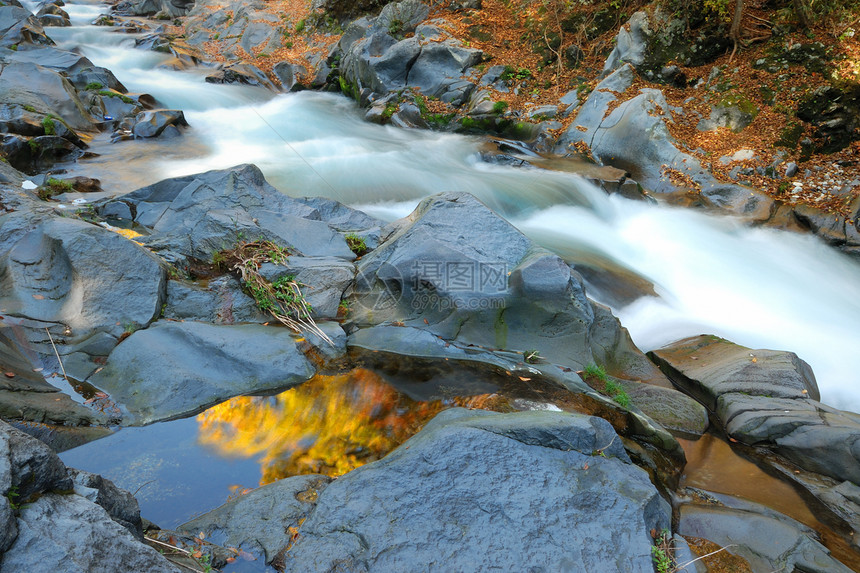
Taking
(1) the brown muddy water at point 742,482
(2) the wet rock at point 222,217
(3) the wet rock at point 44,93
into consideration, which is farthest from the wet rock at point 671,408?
(3) the wet rock at point 44,93

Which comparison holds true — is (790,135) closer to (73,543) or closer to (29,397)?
(73,543)

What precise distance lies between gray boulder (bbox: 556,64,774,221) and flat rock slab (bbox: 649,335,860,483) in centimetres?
456

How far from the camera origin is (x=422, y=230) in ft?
17.3

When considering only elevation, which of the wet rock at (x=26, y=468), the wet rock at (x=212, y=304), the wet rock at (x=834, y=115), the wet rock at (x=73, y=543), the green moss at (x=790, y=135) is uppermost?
the wet rock at (x=834, y=115)

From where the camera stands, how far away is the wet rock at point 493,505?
2607 millimetres

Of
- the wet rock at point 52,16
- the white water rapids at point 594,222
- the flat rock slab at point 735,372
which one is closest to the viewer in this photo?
the flat rock slab at point 735,372

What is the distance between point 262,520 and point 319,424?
1110 mm

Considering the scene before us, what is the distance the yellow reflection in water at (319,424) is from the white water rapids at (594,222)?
350cm

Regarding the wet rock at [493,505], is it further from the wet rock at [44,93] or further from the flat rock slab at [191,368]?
the wet rock at [44,93]

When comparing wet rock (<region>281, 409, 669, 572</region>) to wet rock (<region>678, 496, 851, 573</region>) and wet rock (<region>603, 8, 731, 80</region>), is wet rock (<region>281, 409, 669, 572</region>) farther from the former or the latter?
wet rock (<region>603, 8, 731, 80</region>)

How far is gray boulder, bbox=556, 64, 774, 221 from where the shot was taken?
9.13m

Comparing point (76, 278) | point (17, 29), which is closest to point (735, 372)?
point (76, 278)

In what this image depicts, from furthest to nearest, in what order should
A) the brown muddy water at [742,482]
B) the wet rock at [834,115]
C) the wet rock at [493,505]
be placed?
the wet rock at [834,115], the brown muddy water at [742,482], the wet rock at [493,505]

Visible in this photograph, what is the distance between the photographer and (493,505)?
2832 millimetres
